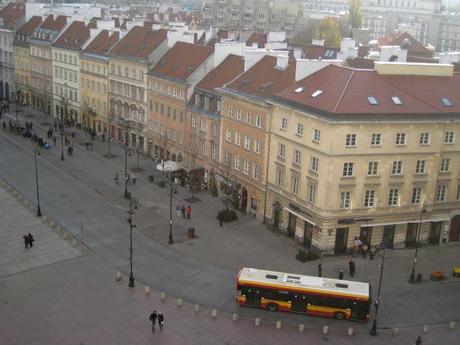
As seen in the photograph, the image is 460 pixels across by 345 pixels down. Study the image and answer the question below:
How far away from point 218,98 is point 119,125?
28327mm

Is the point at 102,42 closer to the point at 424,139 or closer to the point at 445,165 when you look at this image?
the point at 424,139

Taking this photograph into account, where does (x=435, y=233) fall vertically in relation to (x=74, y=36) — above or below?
below

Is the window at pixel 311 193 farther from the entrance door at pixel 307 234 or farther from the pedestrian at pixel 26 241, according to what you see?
the pedestrian at pixel 26 241

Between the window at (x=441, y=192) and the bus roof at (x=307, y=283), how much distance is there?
1746cm

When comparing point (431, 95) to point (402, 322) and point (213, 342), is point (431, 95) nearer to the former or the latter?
point (402, 322)

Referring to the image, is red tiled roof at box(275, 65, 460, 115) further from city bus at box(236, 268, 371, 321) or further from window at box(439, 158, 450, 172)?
city bus at box(236, 268, 371, 321)

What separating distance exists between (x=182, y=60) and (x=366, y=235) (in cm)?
3878

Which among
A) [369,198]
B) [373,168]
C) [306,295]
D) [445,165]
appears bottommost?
[306,295]

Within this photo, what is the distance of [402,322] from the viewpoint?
4606cm

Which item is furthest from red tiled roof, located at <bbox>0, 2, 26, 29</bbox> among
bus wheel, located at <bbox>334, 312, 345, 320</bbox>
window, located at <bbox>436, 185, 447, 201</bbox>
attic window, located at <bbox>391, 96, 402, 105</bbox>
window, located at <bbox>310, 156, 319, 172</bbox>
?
bus wheel, located at <bbox>334, 312, 345, 320</bbox>

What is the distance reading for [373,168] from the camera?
56.5 m

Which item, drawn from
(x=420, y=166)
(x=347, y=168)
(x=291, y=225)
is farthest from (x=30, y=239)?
(x=420, y=166)

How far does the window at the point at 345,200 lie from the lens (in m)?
56.4

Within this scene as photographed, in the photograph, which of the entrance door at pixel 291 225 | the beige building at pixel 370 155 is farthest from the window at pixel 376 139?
the entrance door at pixel 291 225
